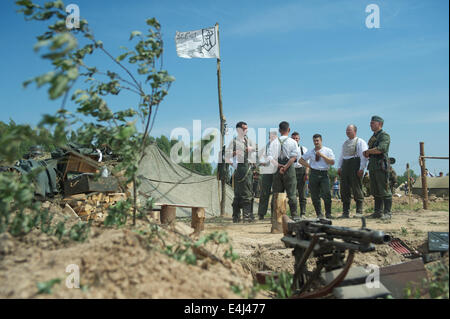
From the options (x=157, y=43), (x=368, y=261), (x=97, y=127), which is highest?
(x=157, y=43)

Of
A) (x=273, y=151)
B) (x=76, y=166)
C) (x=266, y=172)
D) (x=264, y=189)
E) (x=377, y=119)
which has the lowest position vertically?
(x=264, y=189)

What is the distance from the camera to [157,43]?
144 inches

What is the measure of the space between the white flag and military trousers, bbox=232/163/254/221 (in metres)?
3.47

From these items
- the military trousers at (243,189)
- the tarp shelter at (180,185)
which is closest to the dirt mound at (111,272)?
the military trousers at (243,189)

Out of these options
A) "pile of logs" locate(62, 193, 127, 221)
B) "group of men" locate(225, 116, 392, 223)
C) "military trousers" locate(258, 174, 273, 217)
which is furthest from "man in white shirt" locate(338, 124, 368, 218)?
"pile of logs" locate(62, 193, 127, 221)

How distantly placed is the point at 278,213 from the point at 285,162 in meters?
1.49

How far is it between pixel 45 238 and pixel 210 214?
309 inches

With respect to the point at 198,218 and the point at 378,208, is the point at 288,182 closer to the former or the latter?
the point at 378,208

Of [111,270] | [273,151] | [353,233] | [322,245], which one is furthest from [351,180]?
[111,270]

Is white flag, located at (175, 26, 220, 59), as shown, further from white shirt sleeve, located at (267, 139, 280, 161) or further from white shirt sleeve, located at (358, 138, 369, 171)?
white shirt sleeve, located at (358, 138, 369, 171)

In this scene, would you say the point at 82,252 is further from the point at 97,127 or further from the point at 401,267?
the point at 401,267

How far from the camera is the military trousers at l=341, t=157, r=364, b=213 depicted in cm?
795

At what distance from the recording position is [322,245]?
3607mm
